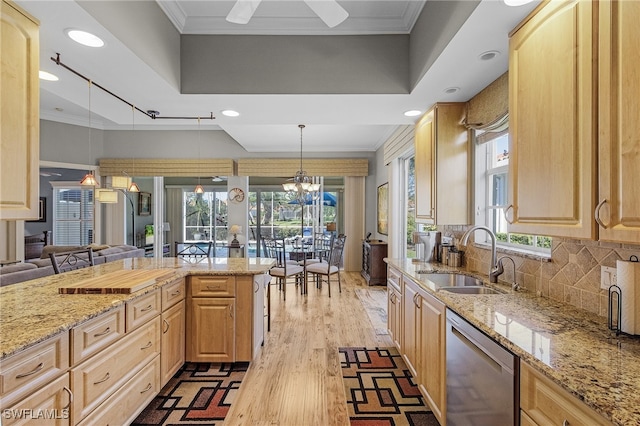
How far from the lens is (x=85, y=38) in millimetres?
1741

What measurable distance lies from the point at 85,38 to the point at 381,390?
3015 millimetres

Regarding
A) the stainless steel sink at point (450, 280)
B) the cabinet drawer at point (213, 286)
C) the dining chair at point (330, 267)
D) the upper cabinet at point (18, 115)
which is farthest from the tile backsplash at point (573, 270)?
the dining chair at point (330, 267)

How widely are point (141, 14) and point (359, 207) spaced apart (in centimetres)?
538

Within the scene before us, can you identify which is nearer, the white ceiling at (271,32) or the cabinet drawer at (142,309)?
the white ceiling at (271,32)

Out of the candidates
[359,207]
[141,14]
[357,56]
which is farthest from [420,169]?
[359,207]

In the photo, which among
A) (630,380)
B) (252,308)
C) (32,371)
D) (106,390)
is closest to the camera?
(630,380)

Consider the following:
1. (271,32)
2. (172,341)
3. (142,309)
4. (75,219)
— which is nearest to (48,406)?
(142,309)

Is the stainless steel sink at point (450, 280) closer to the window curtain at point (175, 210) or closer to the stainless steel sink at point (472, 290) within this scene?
the stainless steel sink at point (472, 290)

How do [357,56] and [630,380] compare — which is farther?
[357,56]

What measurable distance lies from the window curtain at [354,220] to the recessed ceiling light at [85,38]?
17.5 feet

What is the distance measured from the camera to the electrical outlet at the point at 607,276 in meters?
1.33

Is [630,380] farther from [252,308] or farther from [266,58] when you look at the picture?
[266,58]

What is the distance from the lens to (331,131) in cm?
536

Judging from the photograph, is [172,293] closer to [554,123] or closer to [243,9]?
[243,9]
